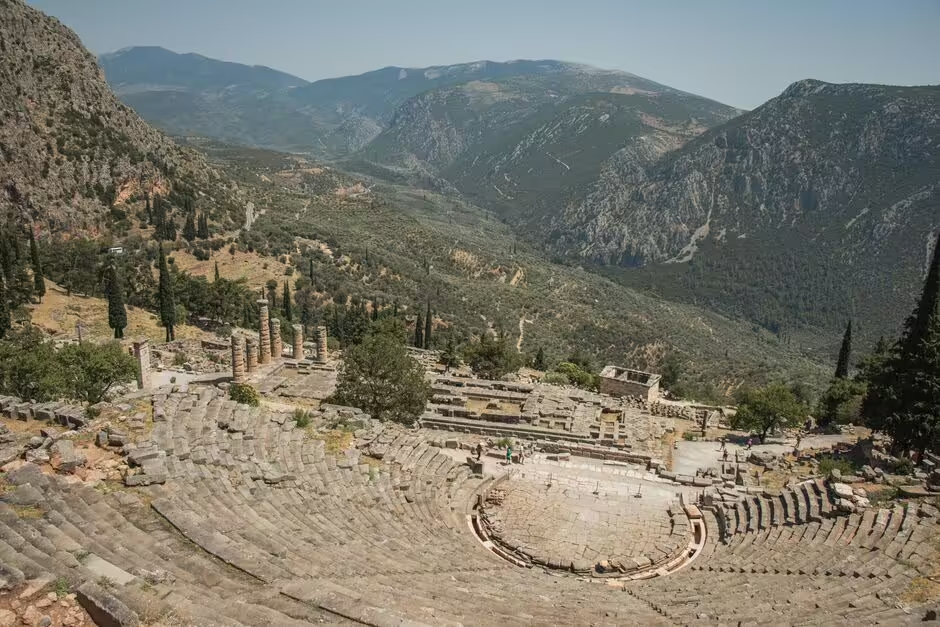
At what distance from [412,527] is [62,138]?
69.8 metres

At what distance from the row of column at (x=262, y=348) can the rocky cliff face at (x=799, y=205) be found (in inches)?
4538

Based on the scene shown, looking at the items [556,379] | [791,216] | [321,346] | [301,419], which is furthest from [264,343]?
[791,216]

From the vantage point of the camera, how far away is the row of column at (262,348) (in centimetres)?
3350

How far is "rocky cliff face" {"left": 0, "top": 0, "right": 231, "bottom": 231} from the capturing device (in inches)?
2431

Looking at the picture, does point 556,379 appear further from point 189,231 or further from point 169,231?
point 169,231

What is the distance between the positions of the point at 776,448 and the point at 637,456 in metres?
10.3

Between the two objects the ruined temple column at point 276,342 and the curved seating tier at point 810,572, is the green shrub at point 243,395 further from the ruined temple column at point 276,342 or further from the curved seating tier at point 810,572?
the curved seating tier at point 810,572

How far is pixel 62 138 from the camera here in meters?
66.2

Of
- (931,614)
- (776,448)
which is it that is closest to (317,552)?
(931,614)

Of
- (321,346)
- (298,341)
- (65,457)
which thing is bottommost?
(321,346)

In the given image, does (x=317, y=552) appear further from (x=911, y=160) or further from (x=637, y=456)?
(x=911, y=160)

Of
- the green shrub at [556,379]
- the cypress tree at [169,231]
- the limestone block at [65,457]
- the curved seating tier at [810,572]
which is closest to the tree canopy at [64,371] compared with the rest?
the limestone block at [65,457]

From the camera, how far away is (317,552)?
43.7 ft

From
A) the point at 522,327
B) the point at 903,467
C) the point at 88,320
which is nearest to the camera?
the point at 903,467
